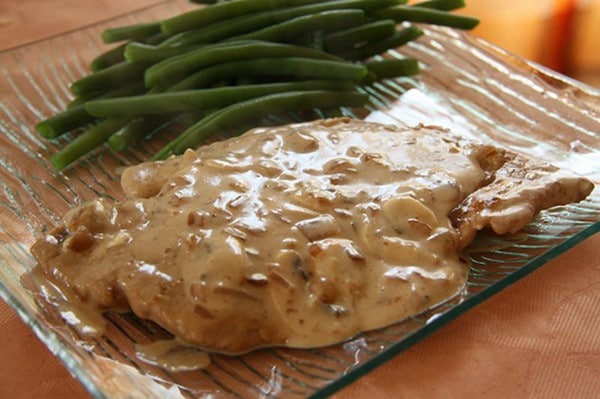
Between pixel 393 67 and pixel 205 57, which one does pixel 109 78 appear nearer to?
pixel 205 57

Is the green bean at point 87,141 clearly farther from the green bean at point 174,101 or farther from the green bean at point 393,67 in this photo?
the green bean at point 393,67

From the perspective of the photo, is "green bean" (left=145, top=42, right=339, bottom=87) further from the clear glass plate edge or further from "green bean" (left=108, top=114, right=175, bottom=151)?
the clear glass plate edge

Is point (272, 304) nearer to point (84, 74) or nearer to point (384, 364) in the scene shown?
point (384, 364)

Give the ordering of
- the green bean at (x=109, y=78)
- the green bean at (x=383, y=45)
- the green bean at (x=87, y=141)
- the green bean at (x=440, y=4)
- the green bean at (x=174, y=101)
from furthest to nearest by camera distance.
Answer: the green bean at (x=440, y=4), the green bean at (x=383, y=45), the green bean at (x=109, y=78), the green bean at (x=174, y=101), the green bean at (x=87, y=141)

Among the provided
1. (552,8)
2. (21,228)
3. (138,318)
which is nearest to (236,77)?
(21,228)

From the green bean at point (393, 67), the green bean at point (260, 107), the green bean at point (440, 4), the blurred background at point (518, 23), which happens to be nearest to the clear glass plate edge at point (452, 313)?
the green bean at point (260, 107)

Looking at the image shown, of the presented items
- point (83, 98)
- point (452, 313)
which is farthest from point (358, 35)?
point (452, 313)
